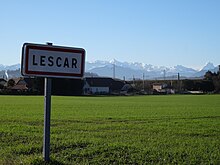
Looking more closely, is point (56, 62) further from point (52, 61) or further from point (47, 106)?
point (47, 106)

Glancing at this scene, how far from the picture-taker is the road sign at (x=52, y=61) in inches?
245

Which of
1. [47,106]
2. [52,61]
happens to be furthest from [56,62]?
[47,106]

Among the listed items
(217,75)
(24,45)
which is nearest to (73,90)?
(217,75)

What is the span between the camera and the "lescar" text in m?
6.33

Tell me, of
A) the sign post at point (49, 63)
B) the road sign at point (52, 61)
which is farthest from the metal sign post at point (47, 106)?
the road sign at point (52, 61)

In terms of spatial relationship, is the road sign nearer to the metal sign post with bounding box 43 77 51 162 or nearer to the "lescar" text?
the "lescar" text

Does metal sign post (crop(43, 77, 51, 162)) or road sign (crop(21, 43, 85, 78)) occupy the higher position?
road sign (crop(21, 43, 85, 78))

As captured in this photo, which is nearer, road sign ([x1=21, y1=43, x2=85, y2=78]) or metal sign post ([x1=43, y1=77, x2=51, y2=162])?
road sign ([x1=21, y1=43, x2=85, y2=78])

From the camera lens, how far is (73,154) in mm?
9133

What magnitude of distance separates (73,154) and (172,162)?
2244 mm

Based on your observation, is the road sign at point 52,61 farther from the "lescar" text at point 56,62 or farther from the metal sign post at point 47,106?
the metal sign post at point 47,106

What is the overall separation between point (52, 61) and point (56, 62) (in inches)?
2.7

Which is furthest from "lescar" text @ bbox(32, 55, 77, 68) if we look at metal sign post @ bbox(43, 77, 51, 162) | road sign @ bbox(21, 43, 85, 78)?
metal sign post @ bbox(43, 77, 51, 162)

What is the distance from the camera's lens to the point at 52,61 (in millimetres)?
6441
